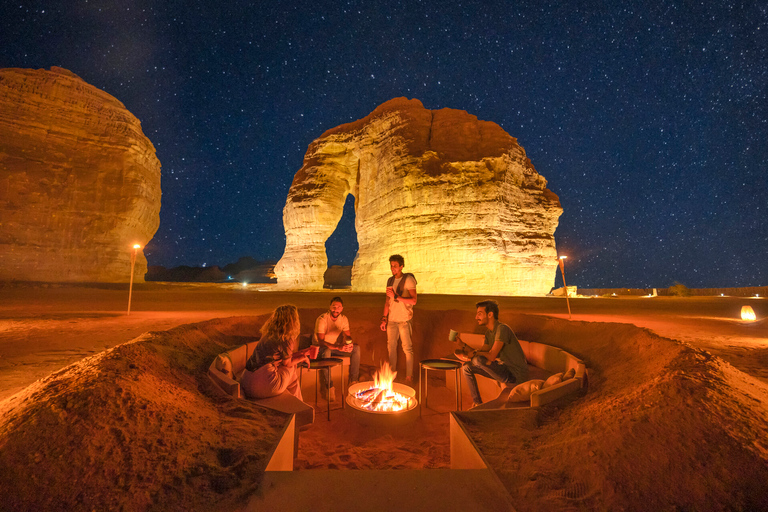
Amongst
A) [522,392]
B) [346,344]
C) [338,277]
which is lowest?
[522,392]

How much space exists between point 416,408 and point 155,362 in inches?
141

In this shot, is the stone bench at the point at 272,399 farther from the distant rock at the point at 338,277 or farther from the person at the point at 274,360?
the distant rock at the point at 338,277

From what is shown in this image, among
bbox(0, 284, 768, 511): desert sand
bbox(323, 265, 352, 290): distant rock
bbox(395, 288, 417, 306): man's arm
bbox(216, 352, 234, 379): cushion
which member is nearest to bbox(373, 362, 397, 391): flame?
bbox(0, 284, 768, 511): desert sand

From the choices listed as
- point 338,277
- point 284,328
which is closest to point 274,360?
point 284,328

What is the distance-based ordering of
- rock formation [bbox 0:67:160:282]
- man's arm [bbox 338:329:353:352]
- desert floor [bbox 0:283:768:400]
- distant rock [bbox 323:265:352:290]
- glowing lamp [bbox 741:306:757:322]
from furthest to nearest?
distant rock [bbox 323:265:352:290], rock formation [bbox 0:67:160:282], glowing lamp [bbox 741:306:757:322], man's arm [bbox 338:329:353:352], desert floor [bbox 0:283:768:400]

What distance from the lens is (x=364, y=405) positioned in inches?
199

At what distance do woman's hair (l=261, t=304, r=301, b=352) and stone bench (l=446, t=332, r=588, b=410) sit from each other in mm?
2506

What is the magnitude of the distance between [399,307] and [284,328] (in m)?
2.19

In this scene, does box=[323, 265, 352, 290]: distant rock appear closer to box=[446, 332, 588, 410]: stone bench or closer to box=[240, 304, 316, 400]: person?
box=[446, 332, 588, 410]: stone bench

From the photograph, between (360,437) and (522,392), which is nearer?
(522,392)

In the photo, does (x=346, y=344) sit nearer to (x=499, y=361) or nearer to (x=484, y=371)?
(x=484, y=371)

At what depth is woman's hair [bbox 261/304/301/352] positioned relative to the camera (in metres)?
4.01

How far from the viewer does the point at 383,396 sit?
5324mm

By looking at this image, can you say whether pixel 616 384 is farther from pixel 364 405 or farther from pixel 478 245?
pixel 478 245
